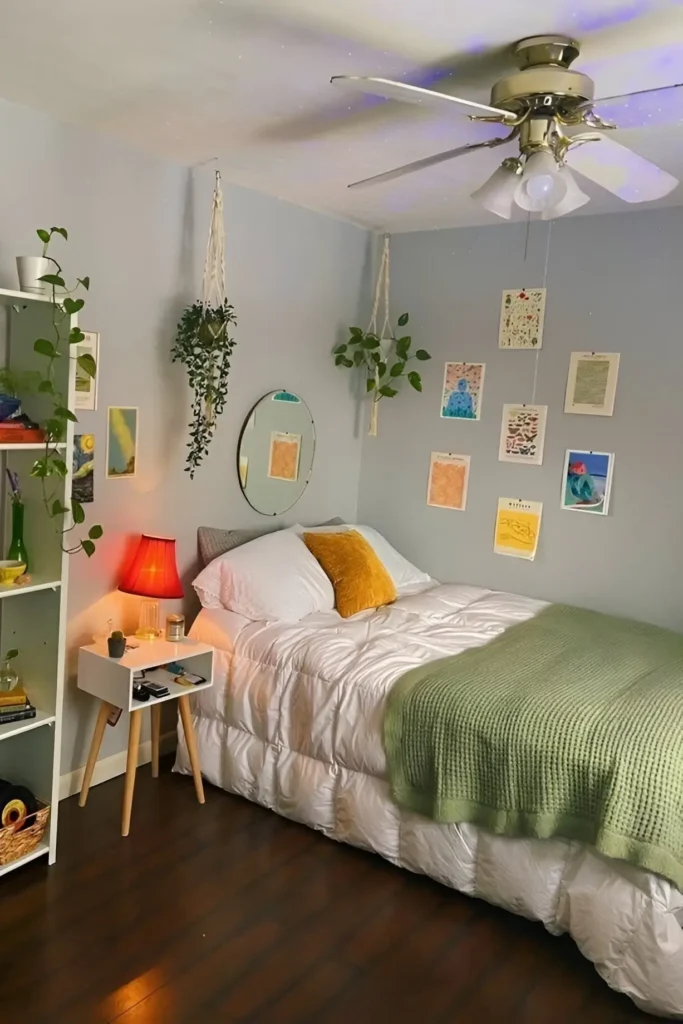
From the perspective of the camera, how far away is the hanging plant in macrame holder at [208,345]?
3.12 m

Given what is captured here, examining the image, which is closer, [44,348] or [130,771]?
[44,348]

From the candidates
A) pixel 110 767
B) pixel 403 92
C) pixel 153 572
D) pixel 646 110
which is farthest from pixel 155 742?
pixel 646 110

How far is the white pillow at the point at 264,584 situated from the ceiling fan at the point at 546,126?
1.67 metres

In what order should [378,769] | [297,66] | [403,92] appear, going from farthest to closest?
[378,769]
[297,66]
[403,92]

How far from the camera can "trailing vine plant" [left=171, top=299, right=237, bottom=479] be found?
312 centimetres

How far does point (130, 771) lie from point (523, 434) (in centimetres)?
224

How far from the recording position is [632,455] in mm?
3502

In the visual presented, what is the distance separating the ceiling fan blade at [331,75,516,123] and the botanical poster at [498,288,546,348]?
5.91 feet

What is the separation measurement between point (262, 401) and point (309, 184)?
0.92 meters

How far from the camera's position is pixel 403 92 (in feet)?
6.03

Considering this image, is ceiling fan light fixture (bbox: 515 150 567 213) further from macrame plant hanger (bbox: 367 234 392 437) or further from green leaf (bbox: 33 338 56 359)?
macrame plant hanger (bbox: 367 234 392 437)

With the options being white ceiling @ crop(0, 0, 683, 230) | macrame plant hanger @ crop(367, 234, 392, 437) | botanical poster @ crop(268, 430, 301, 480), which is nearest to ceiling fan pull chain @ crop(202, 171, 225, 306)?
white ceiling @ crop(0, 0, 683, 230)

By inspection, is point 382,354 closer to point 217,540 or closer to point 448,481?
point 448,481

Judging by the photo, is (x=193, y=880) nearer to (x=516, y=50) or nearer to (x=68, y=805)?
(x=68, y=805)
